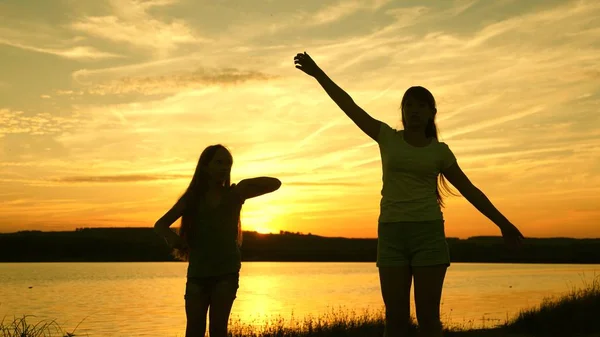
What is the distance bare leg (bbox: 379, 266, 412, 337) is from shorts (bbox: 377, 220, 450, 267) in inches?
2.1

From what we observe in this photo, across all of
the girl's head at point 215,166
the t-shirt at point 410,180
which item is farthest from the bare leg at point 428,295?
the girl's head at point 215,166

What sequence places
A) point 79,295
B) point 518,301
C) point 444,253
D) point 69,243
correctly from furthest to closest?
point 69,243, point 79,295, point 518,301, point 444,253

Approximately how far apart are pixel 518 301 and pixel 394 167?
32424 mm

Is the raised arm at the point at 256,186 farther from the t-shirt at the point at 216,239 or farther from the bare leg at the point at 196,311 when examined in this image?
the bare leg at the point at 196,311

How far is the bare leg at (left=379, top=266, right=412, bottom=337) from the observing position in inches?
187

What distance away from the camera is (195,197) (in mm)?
5508

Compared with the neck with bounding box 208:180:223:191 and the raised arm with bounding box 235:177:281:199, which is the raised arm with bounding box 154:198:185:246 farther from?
the raised arm with bounding box 235:177:281:199

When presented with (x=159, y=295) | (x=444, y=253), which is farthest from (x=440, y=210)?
(x=159, y=295)

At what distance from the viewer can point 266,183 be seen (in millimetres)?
5543

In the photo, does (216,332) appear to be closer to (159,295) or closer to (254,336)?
(254,336)

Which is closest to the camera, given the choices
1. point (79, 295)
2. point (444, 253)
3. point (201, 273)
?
point (444, 253)

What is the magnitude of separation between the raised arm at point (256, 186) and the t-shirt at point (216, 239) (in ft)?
0.18

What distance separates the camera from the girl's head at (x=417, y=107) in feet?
16.2

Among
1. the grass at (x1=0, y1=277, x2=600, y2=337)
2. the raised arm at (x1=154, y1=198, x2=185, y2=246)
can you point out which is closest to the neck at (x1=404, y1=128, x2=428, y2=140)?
the raised arm at (x1=154, y1=198, x2=185, y2=246)
